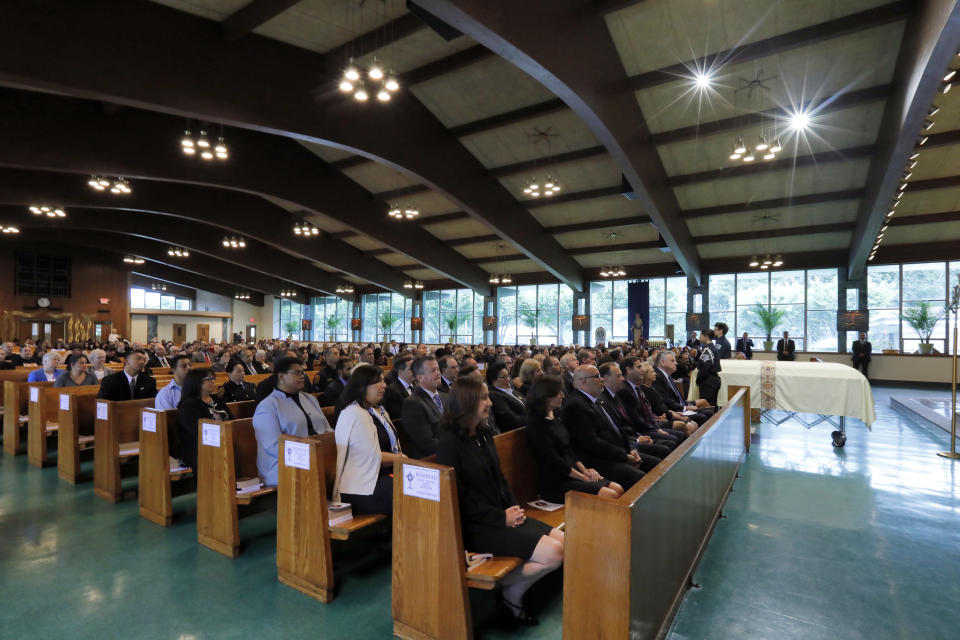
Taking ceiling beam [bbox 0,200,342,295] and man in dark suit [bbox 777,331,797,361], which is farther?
ceiling beam [bbox 0,200,342,295]

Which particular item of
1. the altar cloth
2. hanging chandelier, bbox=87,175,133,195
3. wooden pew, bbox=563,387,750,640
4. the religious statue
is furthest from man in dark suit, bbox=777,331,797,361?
hanging chandelier, bbox=87,175,133,195

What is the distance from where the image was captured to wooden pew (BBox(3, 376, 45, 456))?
16.5ft

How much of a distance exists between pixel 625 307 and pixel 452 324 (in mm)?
6941

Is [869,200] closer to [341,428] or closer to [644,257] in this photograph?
[644,257]

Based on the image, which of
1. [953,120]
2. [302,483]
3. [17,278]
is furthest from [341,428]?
[17,278]

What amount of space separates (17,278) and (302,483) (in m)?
24.6

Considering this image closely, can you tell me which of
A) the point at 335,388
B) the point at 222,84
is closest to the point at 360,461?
A: the point at 335,388

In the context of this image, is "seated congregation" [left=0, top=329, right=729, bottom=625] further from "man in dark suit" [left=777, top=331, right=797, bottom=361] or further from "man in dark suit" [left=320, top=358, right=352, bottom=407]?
"man in dark suit" [left=777, top=331, right=797, bottom=361]

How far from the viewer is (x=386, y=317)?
2267 cm

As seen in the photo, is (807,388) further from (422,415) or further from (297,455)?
(297,455)

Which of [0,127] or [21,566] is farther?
[0,127]

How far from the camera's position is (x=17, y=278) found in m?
19.3

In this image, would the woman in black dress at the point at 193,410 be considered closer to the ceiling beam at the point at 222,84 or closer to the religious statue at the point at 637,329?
the ceiling beam at the point at 222,84

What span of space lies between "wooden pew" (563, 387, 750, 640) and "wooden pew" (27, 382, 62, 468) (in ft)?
17.0
